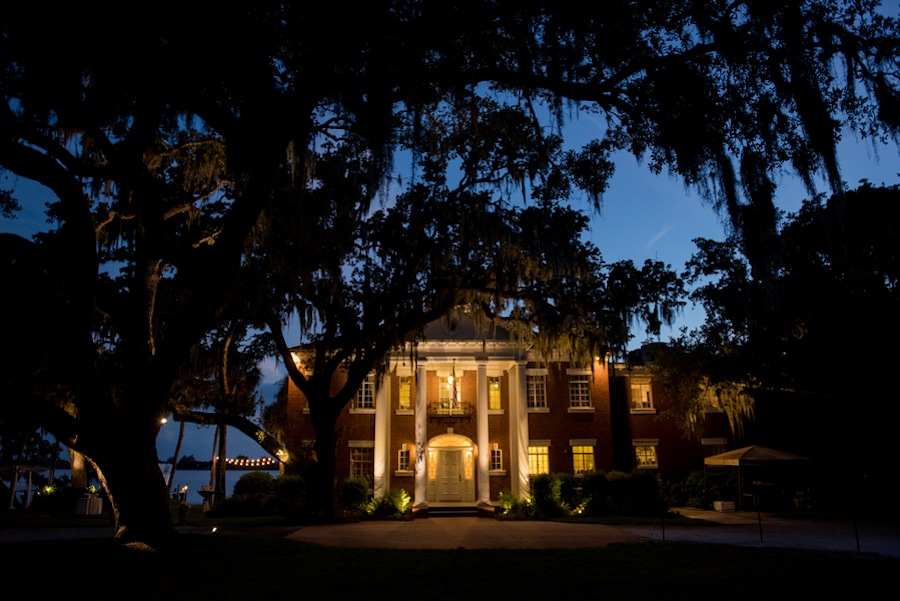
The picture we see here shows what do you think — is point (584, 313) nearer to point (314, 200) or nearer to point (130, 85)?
point (314, 200)

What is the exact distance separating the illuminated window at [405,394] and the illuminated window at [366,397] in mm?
1178

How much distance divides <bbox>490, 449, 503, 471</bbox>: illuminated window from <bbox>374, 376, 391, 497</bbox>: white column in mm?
4223

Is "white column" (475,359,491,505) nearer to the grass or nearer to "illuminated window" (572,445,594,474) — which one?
"illuminated window" (572,445,594,474)

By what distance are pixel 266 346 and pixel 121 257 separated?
18.0ft

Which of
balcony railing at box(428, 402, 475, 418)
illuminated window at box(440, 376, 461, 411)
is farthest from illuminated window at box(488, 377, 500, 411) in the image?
illuminated window at box(440, 376, 461, 411)

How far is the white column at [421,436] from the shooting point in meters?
22.8

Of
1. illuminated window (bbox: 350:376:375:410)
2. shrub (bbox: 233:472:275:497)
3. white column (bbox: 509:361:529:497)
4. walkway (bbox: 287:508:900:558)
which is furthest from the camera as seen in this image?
illuminated window (bbox: 350:376:375:410)

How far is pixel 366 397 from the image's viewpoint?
25859mm

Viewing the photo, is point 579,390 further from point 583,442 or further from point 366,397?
point 366,397

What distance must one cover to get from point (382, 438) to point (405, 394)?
289cm

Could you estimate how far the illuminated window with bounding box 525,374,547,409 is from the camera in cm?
2612

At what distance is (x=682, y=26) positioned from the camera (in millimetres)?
9391

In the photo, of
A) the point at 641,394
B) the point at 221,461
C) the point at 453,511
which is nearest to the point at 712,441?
the point at 641,394

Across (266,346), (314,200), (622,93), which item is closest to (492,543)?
(314,200)
